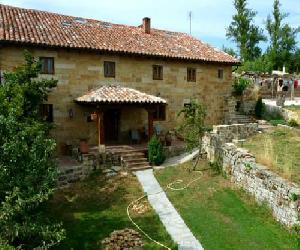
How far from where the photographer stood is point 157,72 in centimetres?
2341

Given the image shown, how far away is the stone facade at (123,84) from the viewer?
65.6 ft

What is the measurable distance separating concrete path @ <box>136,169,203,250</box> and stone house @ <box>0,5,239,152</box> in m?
3.58

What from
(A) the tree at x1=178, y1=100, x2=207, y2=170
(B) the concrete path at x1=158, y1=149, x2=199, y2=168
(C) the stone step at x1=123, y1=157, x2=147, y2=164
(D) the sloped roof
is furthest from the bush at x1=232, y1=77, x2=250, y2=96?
(C) the stone step at x1=123, y1=157, x2=147, y2=164

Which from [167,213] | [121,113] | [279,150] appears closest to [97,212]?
[167,213]

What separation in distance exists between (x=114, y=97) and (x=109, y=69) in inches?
119

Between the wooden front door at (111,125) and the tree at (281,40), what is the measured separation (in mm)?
37266

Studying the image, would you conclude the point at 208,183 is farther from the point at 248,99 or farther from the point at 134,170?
the point at 248,99

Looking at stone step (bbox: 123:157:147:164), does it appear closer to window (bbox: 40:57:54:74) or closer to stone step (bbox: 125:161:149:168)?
stone step (bbox: 125:161:149:168)

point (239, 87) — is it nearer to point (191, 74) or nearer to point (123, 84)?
point (191, 74)

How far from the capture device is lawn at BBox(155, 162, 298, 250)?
459 inches

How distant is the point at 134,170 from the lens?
60.4ft

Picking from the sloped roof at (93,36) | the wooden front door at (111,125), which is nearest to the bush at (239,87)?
the sloped roof at (93,36)

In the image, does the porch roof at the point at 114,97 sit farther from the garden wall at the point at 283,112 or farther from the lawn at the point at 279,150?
the garden wall at the point at 283,112

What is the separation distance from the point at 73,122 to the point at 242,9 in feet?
128
